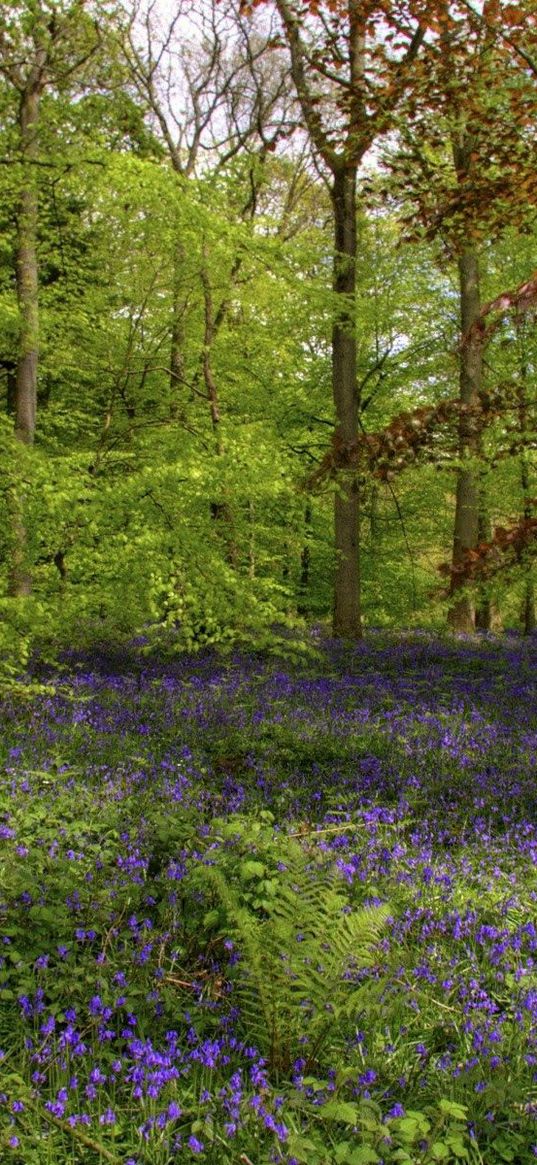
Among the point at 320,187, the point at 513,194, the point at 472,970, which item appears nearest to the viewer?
the point at 472,970

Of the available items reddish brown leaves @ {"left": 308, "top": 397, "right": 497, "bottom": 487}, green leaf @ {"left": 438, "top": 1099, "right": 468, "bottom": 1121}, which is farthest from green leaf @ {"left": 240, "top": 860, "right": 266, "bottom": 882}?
reddish brown leaves @ {"left": 308, "top": 397, "right": 497, "bottom": 487}

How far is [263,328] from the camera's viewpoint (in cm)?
1595

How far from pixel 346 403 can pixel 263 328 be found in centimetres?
418

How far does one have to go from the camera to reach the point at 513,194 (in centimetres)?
712

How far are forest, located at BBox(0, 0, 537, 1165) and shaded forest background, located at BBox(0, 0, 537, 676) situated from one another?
0.08 meters

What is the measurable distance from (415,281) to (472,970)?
47.1 ft

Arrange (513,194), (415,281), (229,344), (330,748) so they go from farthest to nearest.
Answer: (229,344)
(415,281)
(513,194)
(330,748)

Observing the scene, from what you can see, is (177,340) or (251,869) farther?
(177,340)

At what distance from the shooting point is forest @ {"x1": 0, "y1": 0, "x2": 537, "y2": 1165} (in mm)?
2715

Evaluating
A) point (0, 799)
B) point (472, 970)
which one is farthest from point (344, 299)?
point (472, 970)

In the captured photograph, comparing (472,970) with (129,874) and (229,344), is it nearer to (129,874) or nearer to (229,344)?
(129,874)

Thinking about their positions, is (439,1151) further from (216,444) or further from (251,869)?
(216,444)

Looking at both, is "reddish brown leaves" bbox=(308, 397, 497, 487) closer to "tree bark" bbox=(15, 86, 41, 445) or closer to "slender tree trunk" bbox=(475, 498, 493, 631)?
"tree bark" bbox=(15, 86, 41, 445)

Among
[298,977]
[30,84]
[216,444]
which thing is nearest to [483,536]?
[216,444]
